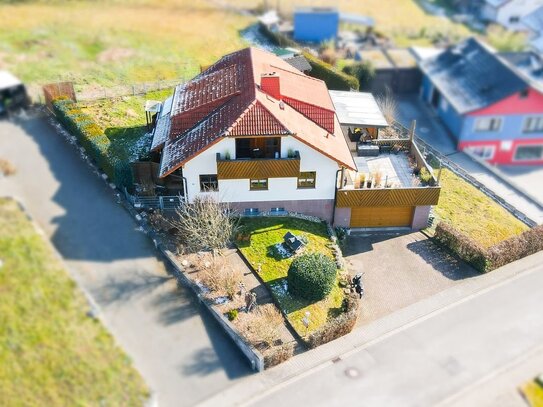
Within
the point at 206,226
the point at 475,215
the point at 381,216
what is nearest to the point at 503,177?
the point at 475,215

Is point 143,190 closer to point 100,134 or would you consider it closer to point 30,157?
point 100,134

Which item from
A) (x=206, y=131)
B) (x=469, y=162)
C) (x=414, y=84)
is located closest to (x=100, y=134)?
(x=206, y=131)

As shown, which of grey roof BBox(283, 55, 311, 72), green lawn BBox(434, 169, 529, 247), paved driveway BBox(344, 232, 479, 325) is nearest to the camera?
paved driveway BBox(344, 232, 479, 325)

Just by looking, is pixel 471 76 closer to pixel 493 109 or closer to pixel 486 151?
pixel 493 109

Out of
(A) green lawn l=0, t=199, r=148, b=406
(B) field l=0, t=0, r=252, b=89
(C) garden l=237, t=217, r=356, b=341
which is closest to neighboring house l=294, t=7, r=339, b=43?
(B) field l=0, t=0, r=252, b=89

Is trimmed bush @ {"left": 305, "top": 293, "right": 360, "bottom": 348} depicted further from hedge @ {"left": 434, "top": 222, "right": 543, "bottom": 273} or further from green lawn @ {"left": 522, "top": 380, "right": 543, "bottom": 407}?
hedge @ {"left": 434, "top": 222, "right": 543, "bottom": 273}
